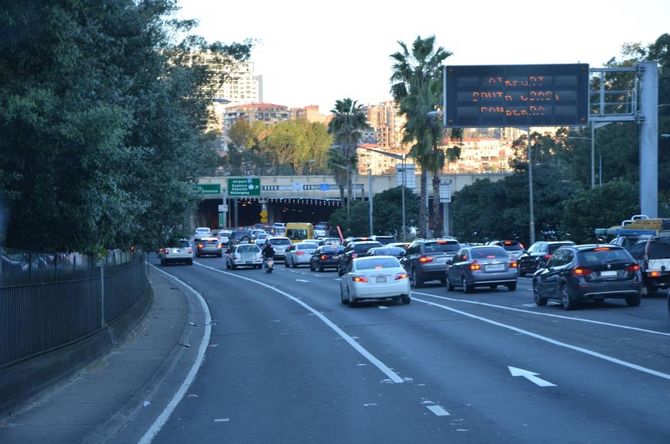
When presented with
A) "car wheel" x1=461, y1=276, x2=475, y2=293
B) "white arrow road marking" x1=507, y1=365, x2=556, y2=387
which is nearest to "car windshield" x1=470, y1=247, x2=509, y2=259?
"car wheel" x1=461, y1=276, x2=475, y2=293

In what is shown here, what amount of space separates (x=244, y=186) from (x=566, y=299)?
227ft

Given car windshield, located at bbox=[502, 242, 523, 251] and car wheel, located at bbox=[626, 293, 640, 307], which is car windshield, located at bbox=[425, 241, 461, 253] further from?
car wheel, located at bbox=[626, 293, 640, 307]

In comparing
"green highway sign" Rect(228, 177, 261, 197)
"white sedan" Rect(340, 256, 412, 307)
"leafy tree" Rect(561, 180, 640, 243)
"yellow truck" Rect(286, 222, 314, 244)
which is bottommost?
"white sedan" Rect(340, 256, 412, 307)

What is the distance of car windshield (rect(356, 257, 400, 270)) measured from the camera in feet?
99.8

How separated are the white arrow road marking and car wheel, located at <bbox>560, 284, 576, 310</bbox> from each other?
35.0ft

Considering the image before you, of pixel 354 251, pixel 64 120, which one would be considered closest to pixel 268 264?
pixel 354 251

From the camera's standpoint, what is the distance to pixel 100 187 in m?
13.9

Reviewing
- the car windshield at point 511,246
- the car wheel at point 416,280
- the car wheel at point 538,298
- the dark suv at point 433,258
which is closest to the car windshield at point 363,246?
the car windshield at point 511,246

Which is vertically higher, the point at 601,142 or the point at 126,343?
the point at 601,142

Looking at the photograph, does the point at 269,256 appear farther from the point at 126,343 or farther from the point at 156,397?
the point at 156,397

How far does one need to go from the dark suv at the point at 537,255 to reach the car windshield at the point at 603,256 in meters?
14.8

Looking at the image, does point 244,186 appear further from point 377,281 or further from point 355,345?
point 355,345

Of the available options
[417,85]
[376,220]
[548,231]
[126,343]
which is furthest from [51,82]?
[376,220]

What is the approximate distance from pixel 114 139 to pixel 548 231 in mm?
52336
